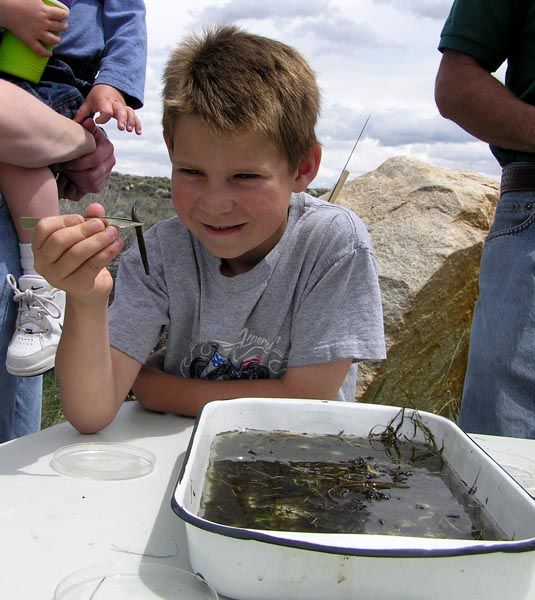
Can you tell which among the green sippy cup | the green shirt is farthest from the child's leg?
the green shirt

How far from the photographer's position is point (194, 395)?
5.62ft

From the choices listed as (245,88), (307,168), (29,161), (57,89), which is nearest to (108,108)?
(57,89)

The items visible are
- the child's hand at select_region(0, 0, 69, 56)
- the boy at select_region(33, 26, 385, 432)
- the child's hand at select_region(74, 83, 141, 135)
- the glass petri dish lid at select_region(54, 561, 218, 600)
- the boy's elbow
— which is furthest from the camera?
the child's hand at select_region(74, 83, 141, 135)

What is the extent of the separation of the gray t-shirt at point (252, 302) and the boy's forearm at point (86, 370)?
222 millimetres

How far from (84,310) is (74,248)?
22cm

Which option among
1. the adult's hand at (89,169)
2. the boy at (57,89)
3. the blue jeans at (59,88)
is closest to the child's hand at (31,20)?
the boy at (57,89)

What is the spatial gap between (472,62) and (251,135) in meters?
1.07

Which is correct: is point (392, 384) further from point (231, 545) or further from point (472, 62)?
point (231, 545)

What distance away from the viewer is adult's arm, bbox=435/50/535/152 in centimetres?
220

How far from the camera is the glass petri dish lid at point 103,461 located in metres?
1.23

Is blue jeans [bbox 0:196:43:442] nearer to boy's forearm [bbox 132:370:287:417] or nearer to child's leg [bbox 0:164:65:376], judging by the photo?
child's leg [bbox 0:164:65:376]

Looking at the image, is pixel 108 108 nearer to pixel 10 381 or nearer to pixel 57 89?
pixel 57 89

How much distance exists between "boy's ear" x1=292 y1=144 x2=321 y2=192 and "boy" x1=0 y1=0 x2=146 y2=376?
0.55 metres

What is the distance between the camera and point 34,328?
6.46ft
